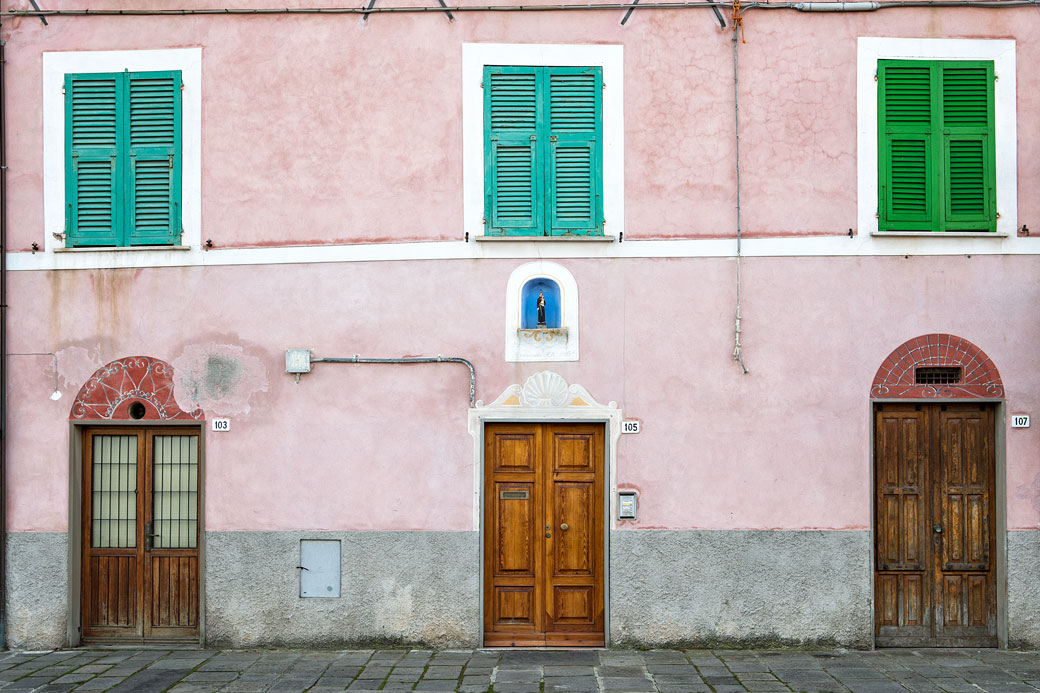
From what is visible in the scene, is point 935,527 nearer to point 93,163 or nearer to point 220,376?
point 220,376

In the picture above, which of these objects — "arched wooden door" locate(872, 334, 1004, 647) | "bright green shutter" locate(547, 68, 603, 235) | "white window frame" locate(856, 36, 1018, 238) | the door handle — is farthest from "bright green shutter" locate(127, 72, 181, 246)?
"arched wooden door" locate(872, 334, 1004, 647)

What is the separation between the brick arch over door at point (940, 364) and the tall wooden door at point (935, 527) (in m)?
0.18

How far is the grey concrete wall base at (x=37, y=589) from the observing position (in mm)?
8750

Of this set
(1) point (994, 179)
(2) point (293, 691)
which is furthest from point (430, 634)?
(1) point (994, 179)

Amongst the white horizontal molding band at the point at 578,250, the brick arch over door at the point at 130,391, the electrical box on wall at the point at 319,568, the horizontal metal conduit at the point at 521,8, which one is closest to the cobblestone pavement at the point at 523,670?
the electrical box on wall at the point at 319,568

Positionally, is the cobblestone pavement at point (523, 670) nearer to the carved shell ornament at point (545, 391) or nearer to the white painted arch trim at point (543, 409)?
the white painted arch trim at point (543, 409)

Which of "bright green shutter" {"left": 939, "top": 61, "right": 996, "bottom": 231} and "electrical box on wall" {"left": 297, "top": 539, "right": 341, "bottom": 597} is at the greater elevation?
"bright green shutter" {"left": 939, "top": 61, "right": 996, "bottom": 231}

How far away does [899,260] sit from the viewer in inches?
337

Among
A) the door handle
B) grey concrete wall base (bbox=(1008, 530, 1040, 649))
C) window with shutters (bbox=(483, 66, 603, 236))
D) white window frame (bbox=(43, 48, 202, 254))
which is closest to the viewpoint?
grey concrete wall base (bbox=(1008, 530, 1040, 649))

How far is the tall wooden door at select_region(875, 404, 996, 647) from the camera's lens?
8602 millimetres

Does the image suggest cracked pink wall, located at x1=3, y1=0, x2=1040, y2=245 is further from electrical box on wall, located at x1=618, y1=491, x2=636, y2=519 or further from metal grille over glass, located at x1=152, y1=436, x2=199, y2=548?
electrical box on wall, located at x1=618, y1=491, x2=636, y2=519

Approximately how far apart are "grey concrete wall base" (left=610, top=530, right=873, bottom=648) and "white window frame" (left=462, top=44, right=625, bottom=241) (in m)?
3.15

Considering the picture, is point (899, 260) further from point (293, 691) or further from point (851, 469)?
point (293, 691)

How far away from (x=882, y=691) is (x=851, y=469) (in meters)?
2.05
